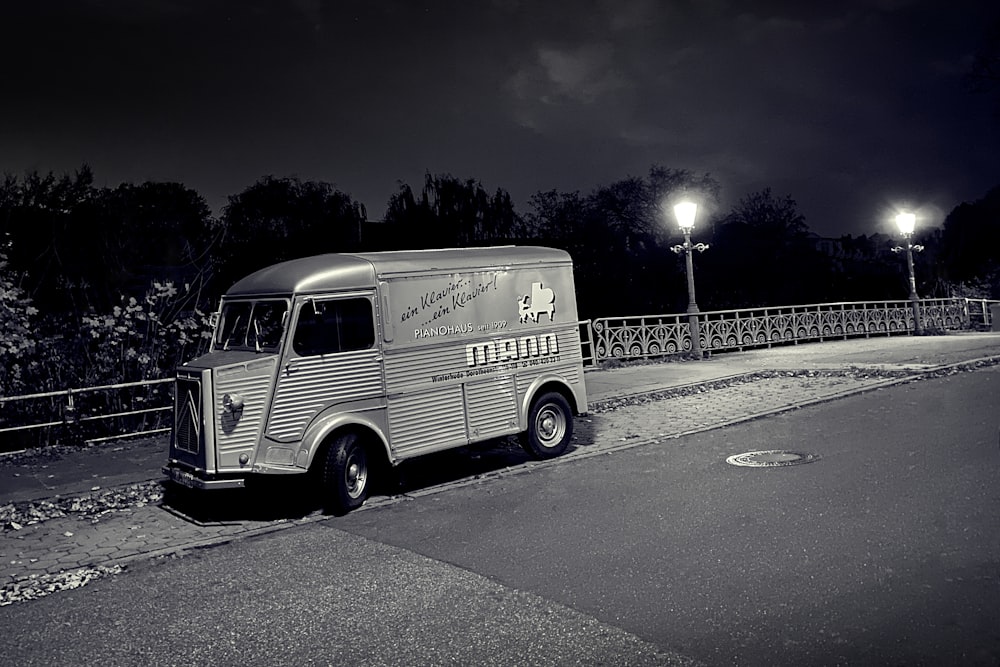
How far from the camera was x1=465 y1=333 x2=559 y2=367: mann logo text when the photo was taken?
9.82 m

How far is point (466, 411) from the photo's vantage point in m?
9.62

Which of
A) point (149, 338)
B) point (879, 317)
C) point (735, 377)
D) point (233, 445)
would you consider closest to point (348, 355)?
point (233, 445)

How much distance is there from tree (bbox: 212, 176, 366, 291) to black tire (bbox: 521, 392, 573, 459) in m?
21.0

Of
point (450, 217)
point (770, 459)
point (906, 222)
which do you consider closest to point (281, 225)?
point (450, 217)

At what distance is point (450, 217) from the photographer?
126ft

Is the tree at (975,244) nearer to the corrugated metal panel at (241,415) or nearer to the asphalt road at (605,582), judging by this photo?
the asphalt road at (605,582)

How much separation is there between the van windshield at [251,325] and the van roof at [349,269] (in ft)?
0.50

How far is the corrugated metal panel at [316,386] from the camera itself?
8055 millimetres

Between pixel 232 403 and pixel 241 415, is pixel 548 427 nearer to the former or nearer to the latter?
pixel 241 415

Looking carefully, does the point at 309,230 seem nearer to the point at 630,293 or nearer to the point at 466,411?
the point at 630,293

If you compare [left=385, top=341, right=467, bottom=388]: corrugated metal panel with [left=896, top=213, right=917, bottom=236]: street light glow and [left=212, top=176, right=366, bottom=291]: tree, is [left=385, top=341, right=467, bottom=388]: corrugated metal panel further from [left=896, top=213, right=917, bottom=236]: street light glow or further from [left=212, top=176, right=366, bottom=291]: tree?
[left=896, top=213, right=917, bottom=236]: street light glow

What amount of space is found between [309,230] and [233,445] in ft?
91.2

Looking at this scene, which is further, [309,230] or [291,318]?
[309,230]

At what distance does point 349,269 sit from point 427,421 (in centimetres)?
197
